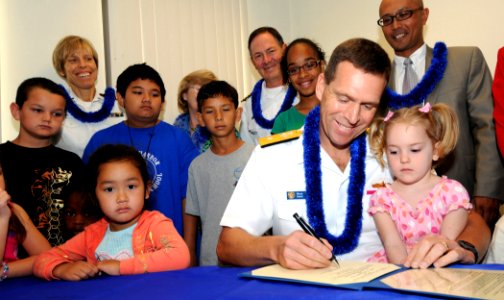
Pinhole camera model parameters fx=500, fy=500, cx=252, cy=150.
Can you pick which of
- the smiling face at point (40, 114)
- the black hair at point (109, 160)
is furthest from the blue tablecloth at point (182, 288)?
the smiling face at point (40, 114)

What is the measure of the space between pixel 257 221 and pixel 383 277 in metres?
0.80

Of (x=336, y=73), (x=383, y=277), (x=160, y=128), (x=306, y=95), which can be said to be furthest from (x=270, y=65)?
(x=383, y=277)

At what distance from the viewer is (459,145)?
3.28 meters

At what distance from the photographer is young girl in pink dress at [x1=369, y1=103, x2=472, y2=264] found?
201 centimetres

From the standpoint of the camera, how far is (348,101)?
203 cm

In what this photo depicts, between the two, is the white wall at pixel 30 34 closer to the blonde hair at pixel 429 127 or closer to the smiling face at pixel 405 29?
the smiling face at pixel 405 29

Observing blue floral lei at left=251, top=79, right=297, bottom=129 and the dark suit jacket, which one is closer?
the dark suit jacket

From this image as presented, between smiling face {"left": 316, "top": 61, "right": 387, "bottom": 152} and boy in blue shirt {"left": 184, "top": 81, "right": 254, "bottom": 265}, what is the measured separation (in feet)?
4.32

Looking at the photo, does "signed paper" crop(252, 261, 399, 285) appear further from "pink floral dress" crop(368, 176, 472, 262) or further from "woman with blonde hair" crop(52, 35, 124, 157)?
"woman with blonde hair" crop(52, 35, 124, 157)

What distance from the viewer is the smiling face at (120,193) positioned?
225 cm

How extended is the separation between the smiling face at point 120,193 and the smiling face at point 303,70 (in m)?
1.69

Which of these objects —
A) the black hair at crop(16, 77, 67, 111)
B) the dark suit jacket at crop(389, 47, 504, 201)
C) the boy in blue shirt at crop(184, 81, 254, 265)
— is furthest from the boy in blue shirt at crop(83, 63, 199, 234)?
the dark suit jacket at crop(389, 47, 504, 201)

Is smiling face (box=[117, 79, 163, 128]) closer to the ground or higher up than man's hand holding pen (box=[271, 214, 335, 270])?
higher up

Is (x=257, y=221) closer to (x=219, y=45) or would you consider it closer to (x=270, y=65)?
(x=270, y=65)
